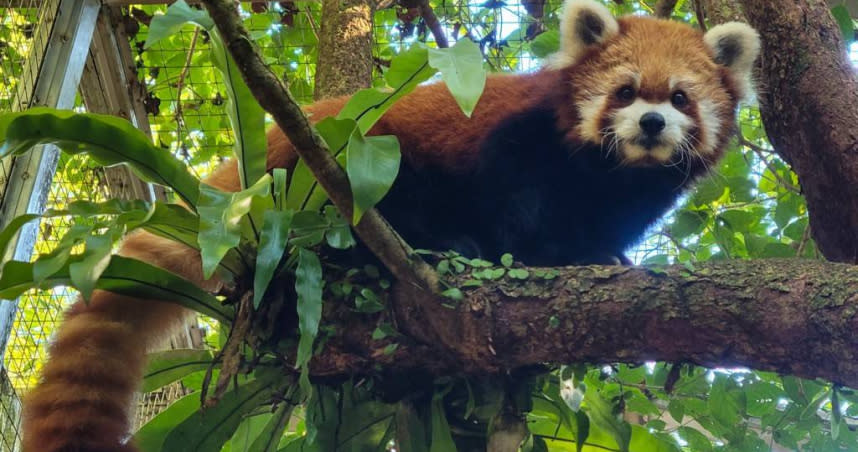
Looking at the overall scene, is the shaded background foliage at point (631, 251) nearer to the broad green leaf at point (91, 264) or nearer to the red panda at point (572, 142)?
the red panda at point (572, 142)

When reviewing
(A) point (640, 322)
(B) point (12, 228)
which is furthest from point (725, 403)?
(B) point (12, 228)

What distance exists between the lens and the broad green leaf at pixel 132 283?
6.69 ft

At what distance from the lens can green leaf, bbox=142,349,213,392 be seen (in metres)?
2.52

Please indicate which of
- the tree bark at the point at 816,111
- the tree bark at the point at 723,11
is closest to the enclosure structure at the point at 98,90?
the tree bark at the point at 723,11

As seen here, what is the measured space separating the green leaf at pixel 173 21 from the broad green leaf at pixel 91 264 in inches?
18.4

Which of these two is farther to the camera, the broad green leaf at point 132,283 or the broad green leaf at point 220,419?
the broad green leaf at point 220,419

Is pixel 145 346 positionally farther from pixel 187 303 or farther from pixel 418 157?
pixel 418 157

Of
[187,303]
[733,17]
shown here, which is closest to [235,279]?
[187,303]

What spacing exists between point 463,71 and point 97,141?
37.0 inches

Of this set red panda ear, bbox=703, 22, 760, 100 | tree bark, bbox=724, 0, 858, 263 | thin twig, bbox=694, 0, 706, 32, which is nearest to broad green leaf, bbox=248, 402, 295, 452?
tree bark, bbox=724, 0, 858, 263

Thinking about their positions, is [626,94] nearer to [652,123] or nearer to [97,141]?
[652,123]

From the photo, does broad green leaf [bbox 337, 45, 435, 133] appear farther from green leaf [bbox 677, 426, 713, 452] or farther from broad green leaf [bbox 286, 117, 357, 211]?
green leaf [bbox 677, 426, 713, 452]

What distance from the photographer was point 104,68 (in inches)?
151

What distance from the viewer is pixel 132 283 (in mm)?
2182
